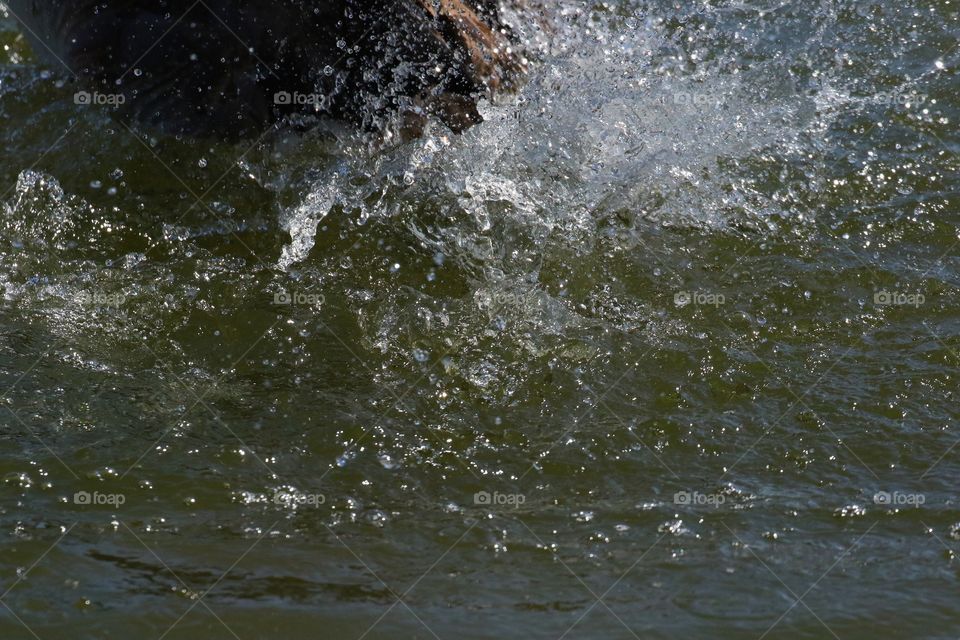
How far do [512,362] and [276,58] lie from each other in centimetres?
160

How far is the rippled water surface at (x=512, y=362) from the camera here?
2.93 metres

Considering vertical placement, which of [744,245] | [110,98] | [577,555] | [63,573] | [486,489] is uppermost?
[110,98]

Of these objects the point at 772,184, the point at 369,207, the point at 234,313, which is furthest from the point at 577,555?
the point at 772,184

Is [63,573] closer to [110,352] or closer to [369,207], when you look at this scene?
[110,352]

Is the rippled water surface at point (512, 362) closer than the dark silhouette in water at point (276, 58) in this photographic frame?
Yes

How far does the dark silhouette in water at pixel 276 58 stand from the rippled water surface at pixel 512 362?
5.6 inches

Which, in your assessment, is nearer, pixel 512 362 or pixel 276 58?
pixel 512 362

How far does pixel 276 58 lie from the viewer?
445cm

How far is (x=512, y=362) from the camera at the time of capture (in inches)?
156

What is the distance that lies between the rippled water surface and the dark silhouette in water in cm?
14

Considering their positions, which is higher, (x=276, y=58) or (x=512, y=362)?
(x=276, y=58)

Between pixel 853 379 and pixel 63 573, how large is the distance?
8.74ft

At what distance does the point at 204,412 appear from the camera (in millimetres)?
3717

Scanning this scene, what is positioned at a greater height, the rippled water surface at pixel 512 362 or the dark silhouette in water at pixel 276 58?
the dark silhouette in water at pixel 276 58
